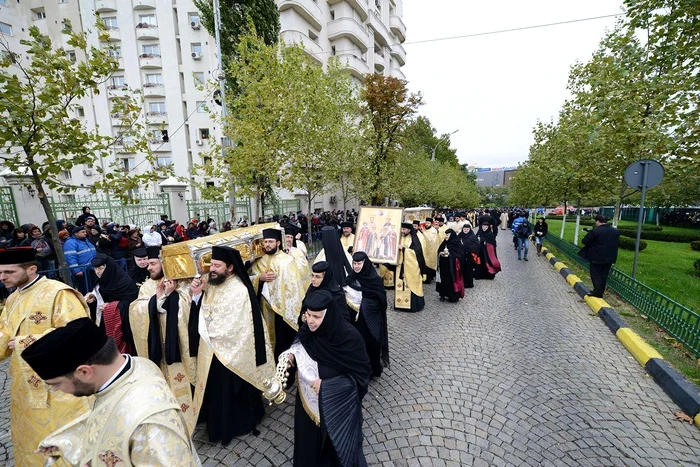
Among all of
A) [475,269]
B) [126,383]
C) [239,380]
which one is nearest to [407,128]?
[475,269]

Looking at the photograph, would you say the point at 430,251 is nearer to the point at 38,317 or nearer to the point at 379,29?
the point at 38,317

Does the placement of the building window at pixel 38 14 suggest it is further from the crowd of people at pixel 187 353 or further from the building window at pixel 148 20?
the crowd of people at pixel 187 353

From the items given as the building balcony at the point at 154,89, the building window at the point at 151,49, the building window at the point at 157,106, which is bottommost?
the building window at the point at 157,106

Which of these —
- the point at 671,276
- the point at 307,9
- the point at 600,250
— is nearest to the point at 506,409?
the point at 600,250

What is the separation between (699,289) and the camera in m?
8.00

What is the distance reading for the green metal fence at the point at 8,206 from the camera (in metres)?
8.98

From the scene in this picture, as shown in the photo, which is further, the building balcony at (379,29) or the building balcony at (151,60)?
the building balcony at (379,29)

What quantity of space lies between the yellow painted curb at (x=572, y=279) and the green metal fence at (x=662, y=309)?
1068 mm

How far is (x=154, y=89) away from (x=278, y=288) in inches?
1258

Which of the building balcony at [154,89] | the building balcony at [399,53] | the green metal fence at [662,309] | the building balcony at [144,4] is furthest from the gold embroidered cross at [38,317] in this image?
the building balcony at [399,53]

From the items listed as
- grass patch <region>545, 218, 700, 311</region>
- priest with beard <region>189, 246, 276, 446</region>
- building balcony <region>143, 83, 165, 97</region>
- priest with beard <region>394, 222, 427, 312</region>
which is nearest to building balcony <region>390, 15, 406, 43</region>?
building balcony <region>143, 83, 165, 97</region>

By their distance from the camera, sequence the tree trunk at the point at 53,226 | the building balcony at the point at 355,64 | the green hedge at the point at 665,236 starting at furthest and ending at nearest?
the building balcony at the point at 355,64 < the green hedge at the point at 665,236 < the tree trunk at the point at 53,226

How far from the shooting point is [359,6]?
30500mm

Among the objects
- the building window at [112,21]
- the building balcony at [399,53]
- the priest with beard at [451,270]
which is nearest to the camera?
the priest with beard at [451,270]
